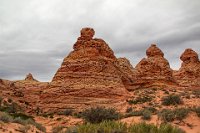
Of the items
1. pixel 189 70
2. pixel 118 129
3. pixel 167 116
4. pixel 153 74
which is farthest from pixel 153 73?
pixel 118 129

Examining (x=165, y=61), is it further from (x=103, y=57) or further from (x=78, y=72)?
(x=78, y=72)

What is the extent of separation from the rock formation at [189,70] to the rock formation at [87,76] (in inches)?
617

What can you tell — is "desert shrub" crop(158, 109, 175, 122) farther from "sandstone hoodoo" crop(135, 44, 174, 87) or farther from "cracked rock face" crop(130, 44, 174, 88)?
"sandstone hoodoo" crop(135, 44, 174, 87)

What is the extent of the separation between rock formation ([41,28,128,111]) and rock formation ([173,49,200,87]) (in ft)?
51.4

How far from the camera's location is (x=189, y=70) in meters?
50.6

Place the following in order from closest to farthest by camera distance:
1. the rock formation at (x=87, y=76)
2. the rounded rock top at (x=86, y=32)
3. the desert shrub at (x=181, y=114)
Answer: the desert shrub at (x=181, y=114) < the rock formation at (x=87, y=76) < the rounded rock top at (x=86, y=32)

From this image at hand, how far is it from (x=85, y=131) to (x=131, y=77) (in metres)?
31.3

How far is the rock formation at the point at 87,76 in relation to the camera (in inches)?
1265

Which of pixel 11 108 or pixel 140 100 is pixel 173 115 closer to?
pixel 140 100

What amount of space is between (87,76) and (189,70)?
21747mm

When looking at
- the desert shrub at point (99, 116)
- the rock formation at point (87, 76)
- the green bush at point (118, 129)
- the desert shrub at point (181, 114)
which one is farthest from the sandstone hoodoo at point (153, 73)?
the green bush at point (118, 129)

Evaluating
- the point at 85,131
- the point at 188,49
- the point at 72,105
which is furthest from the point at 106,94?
the point at 188,49

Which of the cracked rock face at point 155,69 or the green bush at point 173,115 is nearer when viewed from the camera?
the green bush at point 173,115

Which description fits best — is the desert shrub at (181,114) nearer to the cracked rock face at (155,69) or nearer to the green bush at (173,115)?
the green bush at (173,115)
